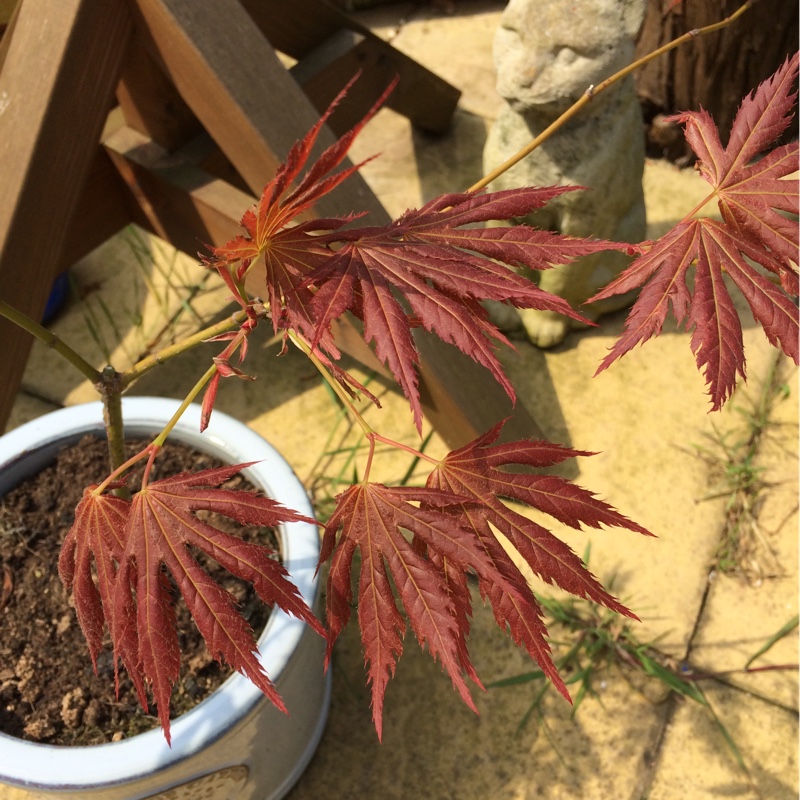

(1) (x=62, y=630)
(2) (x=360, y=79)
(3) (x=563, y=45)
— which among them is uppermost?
(3) (x=563, y=45)

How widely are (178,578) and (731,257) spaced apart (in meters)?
0.65

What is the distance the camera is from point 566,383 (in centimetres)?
195

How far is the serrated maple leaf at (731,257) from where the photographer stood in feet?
2.70

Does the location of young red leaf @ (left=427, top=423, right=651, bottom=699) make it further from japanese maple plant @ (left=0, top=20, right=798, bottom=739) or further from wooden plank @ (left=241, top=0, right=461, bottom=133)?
wooden plank @ (left=241, top=0, right=461, bottom=133)

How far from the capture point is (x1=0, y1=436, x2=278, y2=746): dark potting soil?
115 centimetres

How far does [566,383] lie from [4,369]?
1.20 m

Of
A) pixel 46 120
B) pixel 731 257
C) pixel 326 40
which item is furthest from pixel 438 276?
pixel 326 40

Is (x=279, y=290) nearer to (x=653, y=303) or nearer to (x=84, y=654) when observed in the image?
(x=653, y=303)

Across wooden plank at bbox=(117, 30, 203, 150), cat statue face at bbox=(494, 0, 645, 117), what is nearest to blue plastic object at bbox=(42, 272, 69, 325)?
wooden plank at bbox=(117, 30, 203, 150)

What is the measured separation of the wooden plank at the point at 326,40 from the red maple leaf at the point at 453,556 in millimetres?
1020

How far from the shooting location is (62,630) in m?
1.22

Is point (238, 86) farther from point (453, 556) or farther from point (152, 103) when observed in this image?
point (453, 556)

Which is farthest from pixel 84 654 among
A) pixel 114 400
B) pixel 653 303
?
pixel 653 303

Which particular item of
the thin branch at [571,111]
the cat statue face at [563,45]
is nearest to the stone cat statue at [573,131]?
the cat statue face at [563,45]
